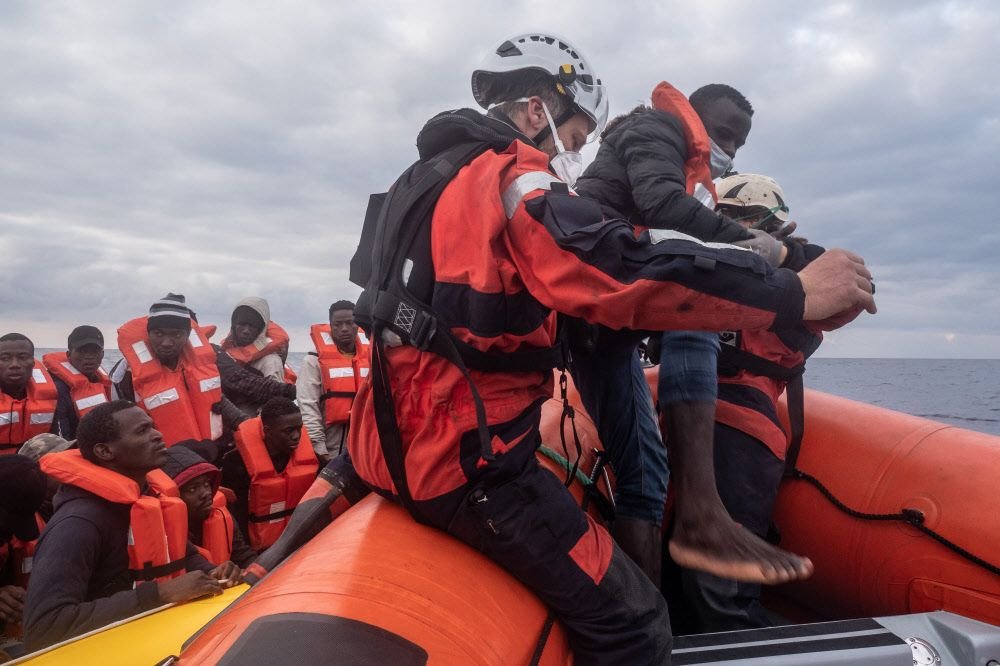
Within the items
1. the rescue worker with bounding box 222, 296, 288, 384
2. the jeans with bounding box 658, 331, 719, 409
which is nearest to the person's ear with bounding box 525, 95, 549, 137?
the jeans with bounding box 658, 331, 719, 409

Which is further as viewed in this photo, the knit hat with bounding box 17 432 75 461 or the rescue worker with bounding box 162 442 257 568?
the knit hat with bounding box 17 432 75 461

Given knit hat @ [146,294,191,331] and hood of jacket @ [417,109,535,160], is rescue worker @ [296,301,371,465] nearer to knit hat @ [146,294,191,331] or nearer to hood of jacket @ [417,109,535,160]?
knit hat @ [146,294,191,331]

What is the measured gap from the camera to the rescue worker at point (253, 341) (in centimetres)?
667

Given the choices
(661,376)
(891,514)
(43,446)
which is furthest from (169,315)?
(891,514)

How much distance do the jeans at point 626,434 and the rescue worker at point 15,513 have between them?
335cm

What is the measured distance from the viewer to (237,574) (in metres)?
3.08

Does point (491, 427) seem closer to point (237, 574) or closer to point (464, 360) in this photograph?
point (464, 360)

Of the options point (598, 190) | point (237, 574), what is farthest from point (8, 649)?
point (598, 190)

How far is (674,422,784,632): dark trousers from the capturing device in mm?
2385

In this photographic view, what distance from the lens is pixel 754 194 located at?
2910mm

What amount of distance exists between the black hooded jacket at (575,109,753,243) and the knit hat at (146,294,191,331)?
4025mm

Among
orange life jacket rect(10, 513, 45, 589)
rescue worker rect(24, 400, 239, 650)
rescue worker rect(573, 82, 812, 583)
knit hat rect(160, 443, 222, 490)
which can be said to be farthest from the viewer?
orange life jacket rect(10, 513, 45, 589)

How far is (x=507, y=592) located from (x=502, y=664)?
17 cm

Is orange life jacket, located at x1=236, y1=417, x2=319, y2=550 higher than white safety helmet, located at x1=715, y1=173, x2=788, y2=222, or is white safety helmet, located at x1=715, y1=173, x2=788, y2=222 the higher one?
white safety helmet, located at x1=715, y1=173, x2=788, y2=222
